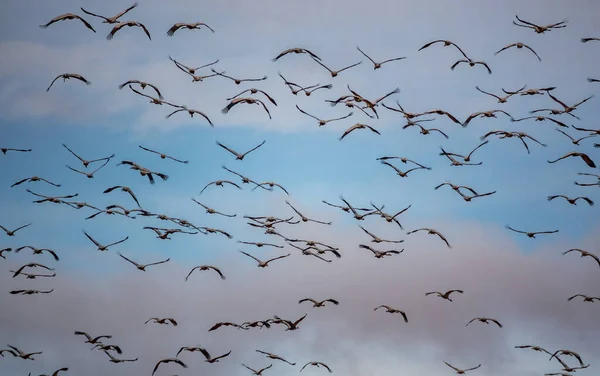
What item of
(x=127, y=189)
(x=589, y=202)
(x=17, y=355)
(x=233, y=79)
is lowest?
(x=17, y=355)

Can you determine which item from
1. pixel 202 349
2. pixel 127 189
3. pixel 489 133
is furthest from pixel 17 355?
pixel 489 133

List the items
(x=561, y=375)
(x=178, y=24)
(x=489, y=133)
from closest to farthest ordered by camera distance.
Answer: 1. (x=178, y=24)
2. (x=489, y=133)
3. (x=561, y=375)

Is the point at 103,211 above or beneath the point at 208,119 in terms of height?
beneath

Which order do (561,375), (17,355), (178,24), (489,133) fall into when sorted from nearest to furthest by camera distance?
(178,24), (489,133), (561,375), (17,355)

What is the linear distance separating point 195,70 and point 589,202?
25276 millimetres

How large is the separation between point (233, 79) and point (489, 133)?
15059mm

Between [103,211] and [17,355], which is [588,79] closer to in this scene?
[103,211]

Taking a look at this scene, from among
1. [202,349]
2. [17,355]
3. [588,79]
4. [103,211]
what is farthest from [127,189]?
[588,79]

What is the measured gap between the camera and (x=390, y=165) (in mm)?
63406

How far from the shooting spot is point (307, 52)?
61562 millimetres

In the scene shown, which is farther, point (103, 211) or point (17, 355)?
point (17, 355)

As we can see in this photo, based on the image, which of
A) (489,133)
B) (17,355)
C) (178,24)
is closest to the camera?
(178,24)

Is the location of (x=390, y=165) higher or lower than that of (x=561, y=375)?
higher

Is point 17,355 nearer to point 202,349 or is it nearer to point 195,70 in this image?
point 202,349
